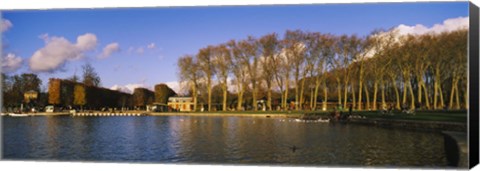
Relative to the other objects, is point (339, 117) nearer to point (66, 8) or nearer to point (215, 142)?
point (215, 142)

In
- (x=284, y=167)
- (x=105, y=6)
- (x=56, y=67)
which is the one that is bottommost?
(x=284, y=167)

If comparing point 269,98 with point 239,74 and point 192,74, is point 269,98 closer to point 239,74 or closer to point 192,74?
point 239,74

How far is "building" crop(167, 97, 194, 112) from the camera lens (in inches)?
1165

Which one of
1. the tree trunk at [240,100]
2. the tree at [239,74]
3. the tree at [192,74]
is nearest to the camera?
the tree at [192,74]

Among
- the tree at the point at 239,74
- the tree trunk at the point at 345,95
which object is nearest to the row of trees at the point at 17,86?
the tree at the point at 239,74

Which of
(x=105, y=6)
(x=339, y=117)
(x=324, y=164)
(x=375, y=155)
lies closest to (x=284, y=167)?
(x=324, y=164)

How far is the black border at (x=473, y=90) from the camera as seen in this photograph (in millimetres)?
11094

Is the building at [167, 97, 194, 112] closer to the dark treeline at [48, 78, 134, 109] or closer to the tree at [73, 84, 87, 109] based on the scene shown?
the dark treeline at [48, 78, 134, 109]

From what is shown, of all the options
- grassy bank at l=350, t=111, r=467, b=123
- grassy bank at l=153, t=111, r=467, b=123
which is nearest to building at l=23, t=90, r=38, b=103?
grassy bank at l=153, t=111, r=467, b=123

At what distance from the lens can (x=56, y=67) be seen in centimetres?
1861

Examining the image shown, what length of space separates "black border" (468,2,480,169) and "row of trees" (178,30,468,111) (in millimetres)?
2063

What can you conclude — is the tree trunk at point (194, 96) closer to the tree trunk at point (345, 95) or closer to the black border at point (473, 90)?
the tree trunk at point (345, 95)

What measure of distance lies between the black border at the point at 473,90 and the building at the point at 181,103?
1801 cm

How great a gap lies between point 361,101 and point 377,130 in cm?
1069
